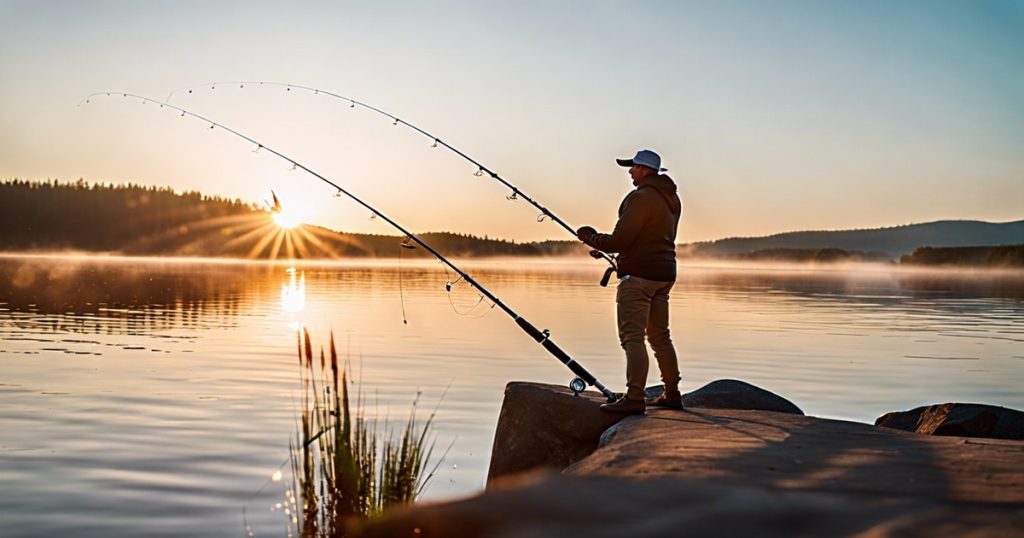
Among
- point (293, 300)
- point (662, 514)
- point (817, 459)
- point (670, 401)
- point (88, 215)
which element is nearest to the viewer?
point (662, 514)

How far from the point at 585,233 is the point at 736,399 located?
228 centimetres

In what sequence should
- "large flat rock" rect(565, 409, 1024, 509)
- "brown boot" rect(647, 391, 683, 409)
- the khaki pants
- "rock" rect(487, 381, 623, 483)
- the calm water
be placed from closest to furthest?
"large flat rock" rect(565, 409, 1024, 509) → the khaki pants → "rock" rect(487, 381, 623, 483) → the calm water → "brown boot" rect(647, 391, 683, 409)

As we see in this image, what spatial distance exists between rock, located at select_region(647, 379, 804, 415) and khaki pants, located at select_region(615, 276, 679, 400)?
139cm

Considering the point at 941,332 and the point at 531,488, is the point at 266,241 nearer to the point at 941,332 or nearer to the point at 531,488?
the point at 941,332

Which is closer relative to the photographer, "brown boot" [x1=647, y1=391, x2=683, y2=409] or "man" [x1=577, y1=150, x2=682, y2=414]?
"man" [x1=577, y1=150, x2=682, y2=414]

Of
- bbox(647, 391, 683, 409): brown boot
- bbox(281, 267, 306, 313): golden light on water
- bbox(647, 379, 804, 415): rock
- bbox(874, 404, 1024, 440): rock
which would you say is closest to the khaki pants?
bbox(647, 391, 683, 409): brown boot

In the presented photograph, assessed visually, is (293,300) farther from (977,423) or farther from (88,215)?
(88,215)

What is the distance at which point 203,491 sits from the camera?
852 centimetres

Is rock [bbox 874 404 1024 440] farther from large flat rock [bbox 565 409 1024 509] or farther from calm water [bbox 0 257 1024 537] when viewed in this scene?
calm water [bbox 0 257 1024 537]

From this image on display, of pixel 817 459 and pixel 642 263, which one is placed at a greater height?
pixel 642 263

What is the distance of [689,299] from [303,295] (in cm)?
1486

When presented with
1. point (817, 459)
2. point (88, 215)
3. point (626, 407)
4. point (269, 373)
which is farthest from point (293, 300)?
point (88, 215)

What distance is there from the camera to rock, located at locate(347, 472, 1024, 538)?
114 inches

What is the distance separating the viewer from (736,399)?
9.84 meters
